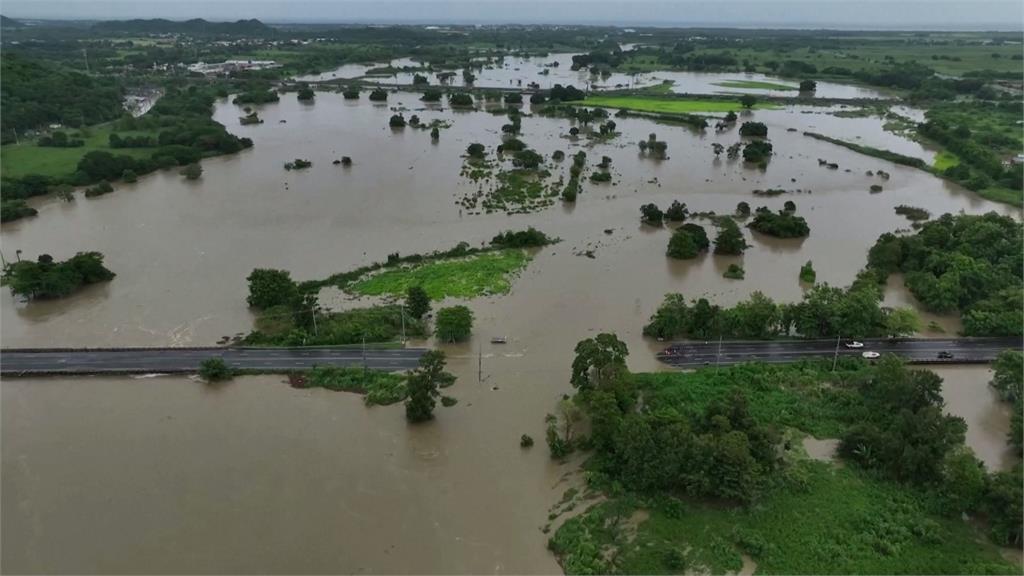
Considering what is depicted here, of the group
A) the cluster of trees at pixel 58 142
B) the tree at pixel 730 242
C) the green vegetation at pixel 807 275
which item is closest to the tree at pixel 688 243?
the tree at pixel 730 242

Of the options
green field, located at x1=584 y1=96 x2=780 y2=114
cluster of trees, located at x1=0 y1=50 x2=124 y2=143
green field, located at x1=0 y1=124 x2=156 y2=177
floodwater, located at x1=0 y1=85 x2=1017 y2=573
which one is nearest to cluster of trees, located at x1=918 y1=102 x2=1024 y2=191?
floodwater, located at x1=0 y1=85 x2=1017 y2=573

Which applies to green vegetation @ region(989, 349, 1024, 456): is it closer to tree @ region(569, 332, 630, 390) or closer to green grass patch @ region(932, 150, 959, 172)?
tree @ region(569, 332, 630, 390)

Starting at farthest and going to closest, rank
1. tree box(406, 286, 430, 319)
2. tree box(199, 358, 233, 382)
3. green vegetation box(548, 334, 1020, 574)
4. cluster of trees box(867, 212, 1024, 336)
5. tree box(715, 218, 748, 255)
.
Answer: tree box(715, 218, 748, 255)
tree box(406, 286, 430, 319)
cluster of trees box(867, 212, 1024, 336)
tree box(199, 358, 233, 382)
green vegetation box(548, 334, 1020, 574)

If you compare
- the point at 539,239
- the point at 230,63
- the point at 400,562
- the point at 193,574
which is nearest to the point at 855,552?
the point at 400,562

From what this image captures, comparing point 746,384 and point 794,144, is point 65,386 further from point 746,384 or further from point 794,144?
point 794,144

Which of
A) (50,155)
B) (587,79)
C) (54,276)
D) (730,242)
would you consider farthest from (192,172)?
(587,79)
